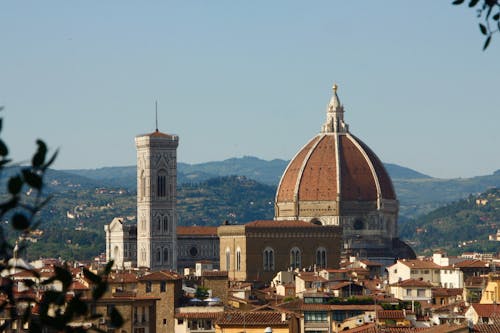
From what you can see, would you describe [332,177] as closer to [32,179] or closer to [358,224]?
[358,224]

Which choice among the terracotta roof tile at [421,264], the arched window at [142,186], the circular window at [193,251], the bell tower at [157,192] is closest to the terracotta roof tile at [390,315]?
the terracotta roof tile at [421,264]

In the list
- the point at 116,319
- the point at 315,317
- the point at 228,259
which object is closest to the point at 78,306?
the point at 116,319

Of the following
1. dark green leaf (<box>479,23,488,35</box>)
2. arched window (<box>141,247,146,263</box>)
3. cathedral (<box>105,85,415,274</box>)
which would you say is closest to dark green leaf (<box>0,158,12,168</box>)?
dark green leaf (<box>479,23,488,35</box>)

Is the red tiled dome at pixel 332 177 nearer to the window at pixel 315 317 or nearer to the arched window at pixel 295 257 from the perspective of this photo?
the arched window at pixel 295 257

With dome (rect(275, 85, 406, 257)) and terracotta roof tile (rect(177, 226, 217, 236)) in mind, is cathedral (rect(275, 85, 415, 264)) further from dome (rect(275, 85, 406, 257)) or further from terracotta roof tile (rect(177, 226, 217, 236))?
terracotta roof tile (rect(177, 226, 217, 236))

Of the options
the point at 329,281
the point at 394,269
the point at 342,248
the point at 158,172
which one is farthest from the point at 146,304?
the point at 158,172

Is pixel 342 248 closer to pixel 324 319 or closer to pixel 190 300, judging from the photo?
pixel 190 300
